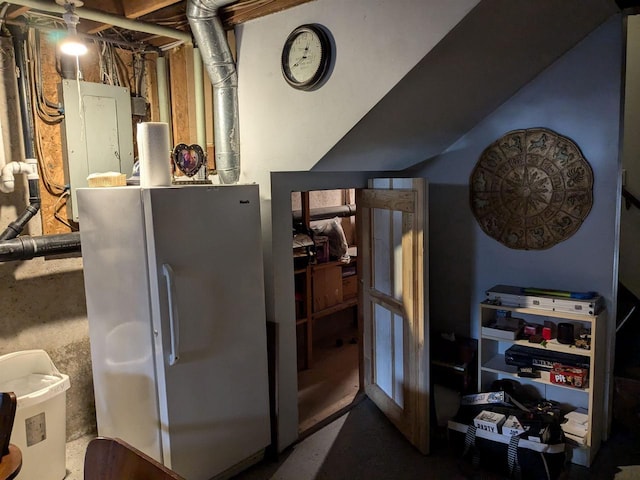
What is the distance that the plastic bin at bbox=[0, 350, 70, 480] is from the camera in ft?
Result: 8.13

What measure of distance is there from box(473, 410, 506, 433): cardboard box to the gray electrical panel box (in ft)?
8.64

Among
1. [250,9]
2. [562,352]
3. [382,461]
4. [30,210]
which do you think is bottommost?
[382,461]

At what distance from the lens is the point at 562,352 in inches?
113

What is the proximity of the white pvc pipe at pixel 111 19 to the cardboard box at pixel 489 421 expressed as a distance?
111 inches

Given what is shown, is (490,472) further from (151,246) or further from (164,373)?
(151,246)

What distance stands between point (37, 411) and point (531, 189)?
3.10 meters

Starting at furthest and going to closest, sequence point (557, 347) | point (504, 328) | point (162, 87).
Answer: point (162, 87) < point (504, 328) < point (557, 347)

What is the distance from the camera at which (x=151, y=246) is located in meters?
2.19

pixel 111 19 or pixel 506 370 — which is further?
pixel 506 370

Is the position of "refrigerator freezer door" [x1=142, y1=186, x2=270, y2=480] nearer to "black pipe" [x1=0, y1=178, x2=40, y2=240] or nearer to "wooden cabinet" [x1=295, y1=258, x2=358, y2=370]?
"black pipe" [x1=0, y1=178, x2=40, y2=240]

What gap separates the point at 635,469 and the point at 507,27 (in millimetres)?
2433

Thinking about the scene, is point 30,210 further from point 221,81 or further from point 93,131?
point 221,81

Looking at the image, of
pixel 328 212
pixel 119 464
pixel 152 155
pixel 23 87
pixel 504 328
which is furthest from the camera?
pixel 328 212

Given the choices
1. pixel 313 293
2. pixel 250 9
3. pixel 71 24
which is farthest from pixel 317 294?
pixel 71 24
